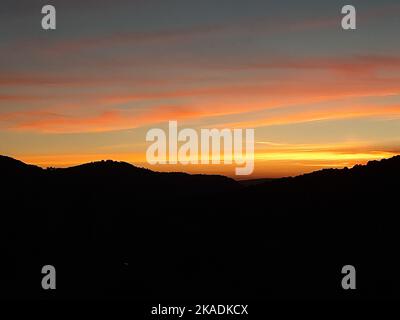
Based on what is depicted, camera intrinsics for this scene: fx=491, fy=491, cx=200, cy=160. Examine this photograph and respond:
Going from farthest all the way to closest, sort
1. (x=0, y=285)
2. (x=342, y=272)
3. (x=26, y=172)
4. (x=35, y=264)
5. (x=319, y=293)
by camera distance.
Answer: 1. (x=26, y=172)
2. (x=35, y=264)
3. (x=0, y=285)
4. (x=342, y=272)
5. (x=319, y=293)

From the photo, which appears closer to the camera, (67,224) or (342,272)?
(342,272)

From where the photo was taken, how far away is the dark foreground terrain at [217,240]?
3928 cm

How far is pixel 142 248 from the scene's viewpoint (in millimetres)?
52625

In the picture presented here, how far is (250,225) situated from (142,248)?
12.7 meters

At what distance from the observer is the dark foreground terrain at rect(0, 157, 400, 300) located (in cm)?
3928

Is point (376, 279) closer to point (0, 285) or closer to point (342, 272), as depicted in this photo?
point (342, 272)

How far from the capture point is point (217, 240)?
171 feet
